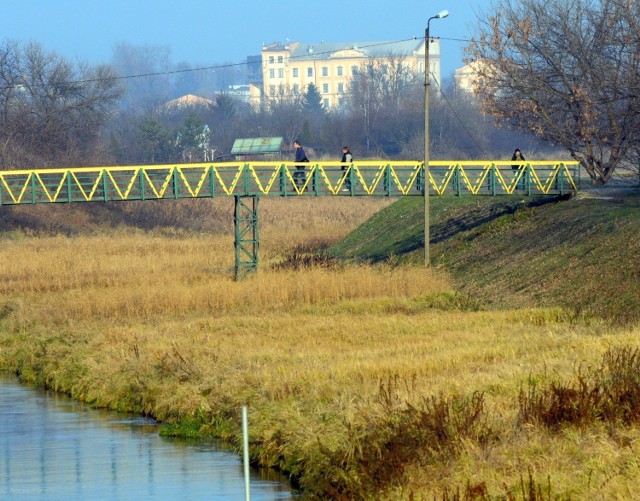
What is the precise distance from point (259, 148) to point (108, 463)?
74.7 meters

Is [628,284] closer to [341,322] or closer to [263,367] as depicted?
[341,322]

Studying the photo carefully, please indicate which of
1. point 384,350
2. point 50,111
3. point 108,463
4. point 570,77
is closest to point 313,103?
point 50,111

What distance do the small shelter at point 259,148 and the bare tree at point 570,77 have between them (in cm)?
4147

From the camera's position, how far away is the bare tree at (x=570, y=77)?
41.5 m

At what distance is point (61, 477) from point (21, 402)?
5.78m

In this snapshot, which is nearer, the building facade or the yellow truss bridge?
the yellow truss bridge

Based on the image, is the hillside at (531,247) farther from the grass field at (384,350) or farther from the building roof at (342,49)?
the building roof at (342,49)

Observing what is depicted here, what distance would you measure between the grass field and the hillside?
11cm

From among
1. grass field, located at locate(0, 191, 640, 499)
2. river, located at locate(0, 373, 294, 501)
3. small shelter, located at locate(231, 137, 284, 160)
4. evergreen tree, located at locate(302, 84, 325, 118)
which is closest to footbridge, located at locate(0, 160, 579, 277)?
grass field, located at locate(0, 191, 640, 499)

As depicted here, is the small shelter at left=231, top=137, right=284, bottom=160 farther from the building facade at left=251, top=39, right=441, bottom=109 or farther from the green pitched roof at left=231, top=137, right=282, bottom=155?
the building facade at left=251, top=39, right=441, bottom=109

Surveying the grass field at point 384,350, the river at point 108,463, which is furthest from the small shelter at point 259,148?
the river at point 108,463

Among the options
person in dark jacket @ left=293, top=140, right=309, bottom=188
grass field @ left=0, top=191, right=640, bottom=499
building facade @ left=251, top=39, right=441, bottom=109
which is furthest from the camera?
building facade @ left=251, top=39, right=441, bottom=109

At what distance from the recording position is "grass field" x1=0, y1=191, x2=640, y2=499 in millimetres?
13250

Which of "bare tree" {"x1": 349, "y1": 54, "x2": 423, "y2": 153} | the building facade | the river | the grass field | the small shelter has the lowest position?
the river
